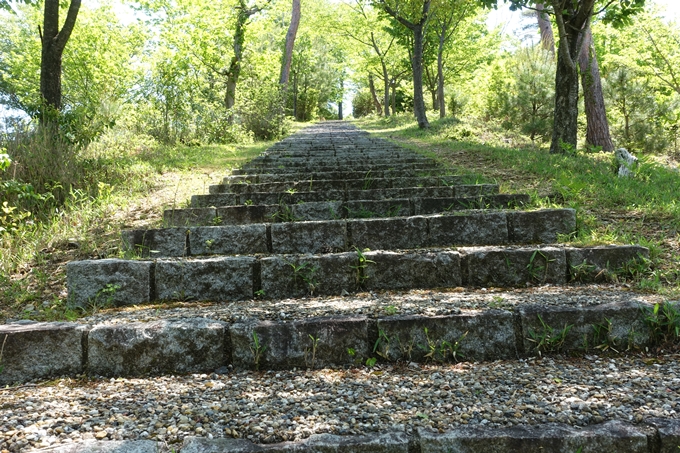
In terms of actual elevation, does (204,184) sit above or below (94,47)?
below

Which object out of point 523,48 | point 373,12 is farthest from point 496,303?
point 373,12

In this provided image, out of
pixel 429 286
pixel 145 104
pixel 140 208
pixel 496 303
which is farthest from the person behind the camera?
pixel 145 104

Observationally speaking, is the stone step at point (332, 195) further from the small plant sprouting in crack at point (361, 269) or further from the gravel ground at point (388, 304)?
the gravel ground at point (388, 304)

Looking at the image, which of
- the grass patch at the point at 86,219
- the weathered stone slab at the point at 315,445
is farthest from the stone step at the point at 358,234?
the weathered stone slab at the point at 315,445

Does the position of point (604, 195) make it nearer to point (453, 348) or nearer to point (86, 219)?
point (453, 348)

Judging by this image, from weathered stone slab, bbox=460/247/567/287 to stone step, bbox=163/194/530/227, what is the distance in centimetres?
108

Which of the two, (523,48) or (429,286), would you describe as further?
(523,48)

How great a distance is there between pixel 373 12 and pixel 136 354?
23.2m

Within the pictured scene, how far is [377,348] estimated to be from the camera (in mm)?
2424

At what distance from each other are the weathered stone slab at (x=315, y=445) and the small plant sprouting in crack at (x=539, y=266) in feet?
6.02

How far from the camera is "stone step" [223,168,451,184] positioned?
18.5 feet

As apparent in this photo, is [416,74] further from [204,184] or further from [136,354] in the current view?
[136,354]

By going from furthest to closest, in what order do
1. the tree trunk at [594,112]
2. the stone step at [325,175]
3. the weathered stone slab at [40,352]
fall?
the tree trunk at [594,112] → the stone step at [325,175] → the weathered stone slab at [40,352]

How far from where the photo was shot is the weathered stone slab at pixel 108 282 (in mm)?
2977
